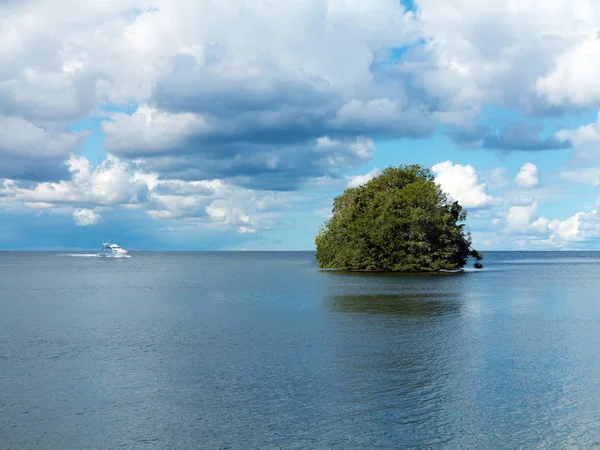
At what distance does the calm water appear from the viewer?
22609mm

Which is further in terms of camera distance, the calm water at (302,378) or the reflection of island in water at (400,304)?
the reflection of island in water at (400,304)

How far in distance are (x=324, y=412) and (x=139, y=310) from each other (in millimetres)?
42133

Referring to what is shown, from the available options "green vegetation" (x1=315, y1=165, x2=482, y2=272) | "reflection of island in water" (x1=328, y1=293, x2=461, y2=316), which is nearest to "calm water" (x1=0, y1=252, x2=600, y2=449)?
"reflection of island in water" (x1=328, y1=293, x2=461, y2=316)

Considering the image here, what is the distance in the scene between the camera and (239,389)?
28.6 m

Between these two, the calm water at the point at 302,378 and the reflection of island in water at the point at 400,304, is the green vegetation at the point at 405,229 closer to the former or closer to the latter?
the reflection of island in water at the point at 400,304

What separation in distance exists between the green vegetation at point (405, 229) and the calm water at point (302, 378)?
60.4m

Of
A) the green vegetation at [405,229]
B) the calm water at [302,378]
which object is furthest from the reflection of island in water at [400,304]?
the green vegetation at [405,229]

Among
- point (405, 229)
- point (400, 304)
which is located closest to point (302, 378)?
point (400, 304)

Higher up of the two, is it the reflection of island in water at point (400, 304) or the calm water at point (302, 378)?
the reflection of island in water at point (400, 304)

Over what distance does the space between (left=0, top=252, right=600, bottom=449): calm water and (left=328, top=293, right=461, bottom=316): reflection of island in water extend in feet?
2.90

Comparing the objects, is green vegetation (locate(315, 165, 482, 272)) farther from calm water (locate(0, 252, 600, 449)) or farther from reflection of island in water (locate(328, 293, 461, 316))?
calm water (locate(0, 252, 600, 449))

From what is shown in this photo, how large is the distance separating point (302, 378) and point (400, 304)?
3640 cm

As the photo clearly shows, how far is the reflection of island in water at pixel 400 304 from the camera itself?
5919cm

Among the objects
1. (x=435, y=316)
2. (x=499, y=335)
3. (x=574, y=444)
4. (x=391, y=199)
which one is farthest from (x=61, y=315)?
(x=391, y=199)
